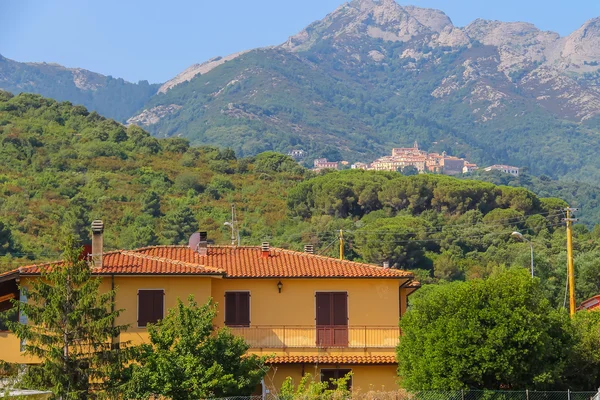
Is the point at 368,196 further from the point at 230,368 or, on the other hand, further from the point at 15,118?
the point at 230,368

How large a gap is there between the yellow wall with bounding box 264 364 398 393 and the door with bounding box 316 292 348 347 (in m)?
0.63

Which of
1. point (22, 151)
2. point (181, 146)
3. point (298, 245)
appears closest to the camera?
point (298, 245)

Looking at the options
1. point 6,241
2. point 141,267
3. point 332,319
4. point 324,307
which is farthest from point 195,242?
point 6,241

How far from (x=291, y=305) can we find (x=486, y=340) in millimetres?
5572

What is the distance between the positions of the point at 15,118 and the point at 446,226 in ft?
183

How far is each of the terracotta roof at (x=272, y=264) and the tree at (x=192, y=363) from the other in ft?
15.2

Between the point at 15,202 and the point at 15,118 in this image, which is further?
the point at 15,118

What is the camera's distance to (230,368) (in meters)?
23.2

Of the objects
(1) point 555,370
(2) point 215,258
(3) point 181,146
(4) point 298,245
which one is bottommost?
(1) point 555,370

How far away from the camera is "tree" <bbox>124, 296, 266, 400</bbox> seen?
73.4 feet

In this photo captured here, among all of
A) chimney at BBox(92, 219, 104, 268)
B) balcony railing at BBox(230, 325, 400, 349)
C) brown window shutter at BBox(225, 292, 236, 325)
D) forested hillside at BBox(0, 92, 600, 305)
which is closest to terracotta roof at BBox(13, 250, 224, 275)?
chimney at BBox(92, 219, 104, 268)

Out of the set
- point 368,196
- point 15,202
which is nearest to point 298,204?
point 368,196

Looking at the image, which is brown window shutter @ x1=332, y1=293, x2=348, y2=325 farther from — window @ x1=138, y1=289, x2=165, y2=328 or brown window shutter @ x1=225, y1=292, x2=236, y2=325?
window @ x1=138, y1=289, x2=165, y2=328

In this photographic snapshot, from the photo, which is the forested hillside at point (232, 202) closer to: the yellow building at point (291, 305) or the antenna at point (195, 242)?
the antenna at point (195, 242)
